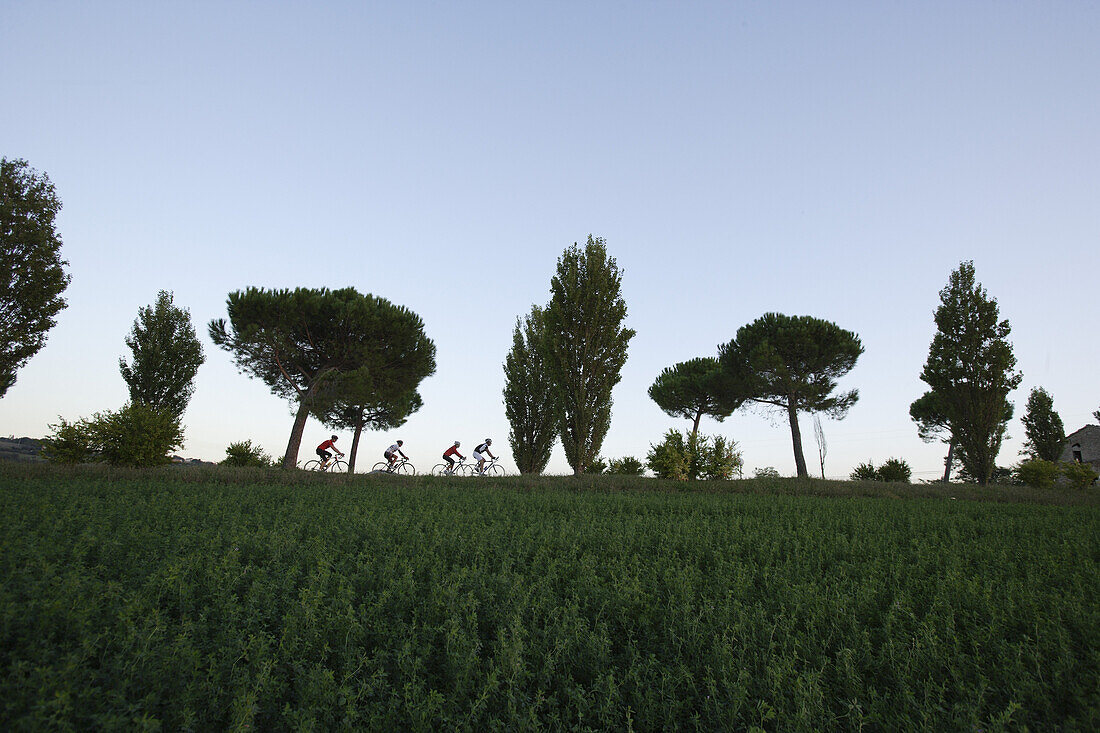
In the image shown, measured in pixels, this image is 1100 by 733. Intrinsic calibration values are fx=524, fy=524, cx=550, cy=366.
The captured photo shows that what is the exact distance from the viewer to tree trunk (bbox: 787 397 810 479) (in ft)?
87.5

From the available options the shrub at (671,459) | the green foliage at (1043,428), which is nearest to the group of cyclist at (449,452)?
the shrub at (671,459)

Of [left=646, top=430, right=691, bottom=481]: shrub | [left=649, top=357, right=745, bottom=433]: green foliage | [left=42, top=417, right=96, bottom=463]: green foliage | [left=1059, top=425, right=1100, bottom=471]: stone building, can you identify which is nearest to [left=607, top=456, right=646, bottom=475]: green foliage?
[left=646, top=430, right=691, bottom=481]: shrub

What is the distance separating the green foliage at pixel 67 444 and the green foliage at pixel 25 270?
5.73m

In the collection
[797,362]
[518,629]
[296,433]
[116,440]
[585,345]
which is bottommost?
[518,629]

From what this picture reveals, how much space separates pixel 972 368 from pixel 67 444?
31.3m

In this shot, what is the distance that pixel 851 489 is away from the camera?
53.8 feet

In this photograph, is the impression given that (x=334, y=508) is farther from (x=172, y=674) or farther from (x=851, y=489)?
(x=851, y=489)

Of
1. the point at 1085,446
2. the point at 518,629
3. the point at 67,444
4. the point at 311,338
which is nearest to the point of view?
the point at 518,629

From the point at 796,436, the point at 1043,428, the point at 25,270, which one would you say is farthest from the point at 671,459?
the point at 1043,428

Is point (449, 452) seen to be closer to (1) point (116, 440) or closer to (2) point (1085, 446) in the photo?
(1) point (116, 440)

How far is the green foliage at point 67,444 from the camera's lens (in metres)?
14.0

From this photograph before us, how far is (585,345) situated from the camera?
19688mm

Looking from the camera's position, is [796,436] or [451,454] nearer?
[451,454]

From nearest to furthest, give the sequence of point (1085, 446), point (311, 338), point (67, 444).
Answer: point (67, 444) → point (311, 338) → point (1085, 446)
